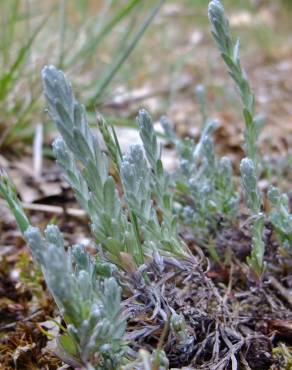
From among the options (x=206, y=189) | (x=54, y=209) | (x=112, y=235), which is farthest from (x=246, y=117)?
(x=54, y=209)

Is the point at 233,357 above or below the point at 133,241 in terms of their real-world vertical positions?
below

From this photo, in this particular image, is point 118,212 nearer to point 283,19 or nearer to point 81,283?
point 81,283

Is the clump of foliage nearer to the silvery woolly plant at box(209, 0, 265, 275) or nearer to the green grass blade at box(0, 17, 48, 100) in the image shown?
the silvery woolly plant at box(209, 0, 265, 275)

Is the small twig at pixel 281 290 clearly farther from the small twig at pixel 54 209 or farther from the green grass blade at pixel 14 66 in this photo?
the green grass blade at pixel 14 66

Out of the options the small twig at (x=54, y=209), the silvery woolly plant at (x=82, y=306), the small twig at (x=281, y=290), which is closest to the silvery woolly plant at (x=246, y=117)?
the small twig at (x=281, y=290)

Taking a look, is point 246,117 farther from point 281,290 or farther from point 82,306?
point 82,306

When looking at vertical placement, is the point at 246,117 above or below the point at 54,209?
above

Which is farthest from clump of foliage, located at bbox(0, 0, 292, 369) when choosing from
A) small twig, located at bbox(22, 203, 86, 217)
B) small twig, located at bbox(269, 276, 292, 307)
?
small twig, located at bbox(22, 203, 86, 217)

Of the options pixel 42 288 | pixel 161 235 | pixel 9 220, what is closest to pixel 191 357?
pixel 161 235
